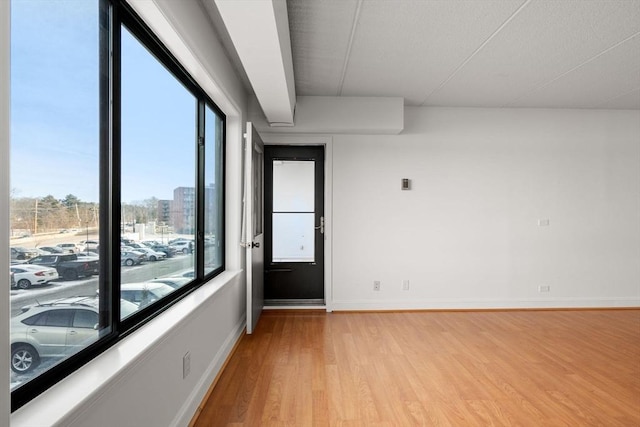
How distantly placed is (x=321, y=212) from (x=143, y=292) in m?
2.98

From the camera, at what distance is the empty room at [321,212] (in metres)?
1.29

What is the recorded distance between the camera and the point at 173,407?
1.95 meters

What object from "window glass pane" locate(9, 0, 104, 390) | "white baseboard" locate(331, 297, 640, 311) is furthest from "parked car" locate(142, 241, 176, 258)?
"white baseboard" locate(331, 297, 640, 311)

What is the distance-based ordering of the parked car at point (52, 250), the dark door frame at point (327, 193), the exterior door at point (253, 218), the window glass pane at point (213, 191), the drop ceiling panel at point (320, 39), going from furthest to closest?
the dark door frame at point (327, 193)
the exterior door at point (253, 218)
the window glass pane at point (213, 191)
the drop ceiling panel at point (320, 39)
the parked car at point (52, 250)

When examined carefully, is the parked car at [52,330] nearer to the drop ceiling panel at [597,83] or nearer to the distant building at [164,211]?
the distant building at [164,211]

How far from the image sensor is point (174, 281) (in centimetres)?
242

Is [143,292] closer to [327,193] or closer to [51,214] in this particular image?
[51,214]

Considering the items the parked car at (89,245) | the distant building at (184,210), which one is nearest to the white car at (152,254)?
the distant building at (184,210)

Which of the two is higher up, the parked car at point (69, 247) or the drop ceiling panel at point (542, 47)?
the drop ceiling panel at point (542, 47)

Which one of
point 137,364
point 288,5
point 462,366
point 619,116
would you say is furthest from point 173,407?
point 619,116

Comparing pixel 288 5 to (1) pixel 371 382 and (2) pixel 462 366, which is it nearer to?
(1) pixel 371 382

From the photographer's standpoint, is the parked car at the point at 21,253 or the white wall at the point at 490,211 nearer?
the parked car at the point at 21,253

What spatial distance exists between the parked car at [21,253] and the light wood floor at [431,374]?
148cm

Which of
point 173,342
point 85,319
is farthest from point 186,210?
point 85,319
